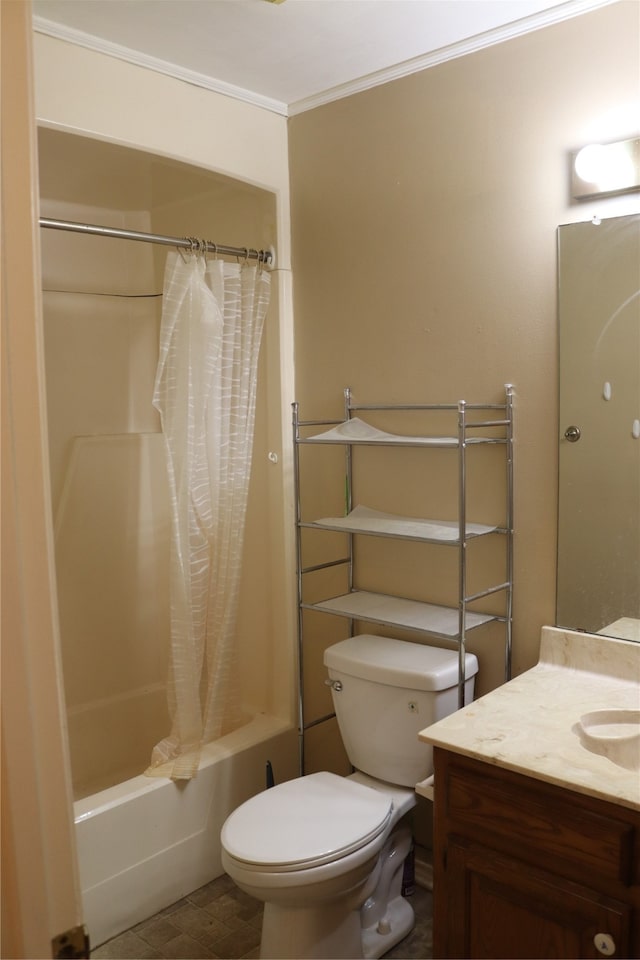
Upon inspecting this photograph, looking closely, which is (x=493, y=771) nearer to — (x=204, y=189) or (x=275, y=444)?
(x=275, y=444)

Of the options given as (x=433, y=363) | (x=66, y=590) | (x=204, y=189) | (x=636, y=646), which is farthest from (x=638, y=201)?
(x=66, y=590)

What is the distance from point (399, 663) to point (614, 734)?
2.10 ft

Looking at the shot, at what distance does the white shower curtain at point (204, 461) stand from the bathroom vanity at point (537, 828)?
3.14 feet

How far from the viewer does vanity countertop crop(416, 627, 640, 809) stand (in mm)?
1499

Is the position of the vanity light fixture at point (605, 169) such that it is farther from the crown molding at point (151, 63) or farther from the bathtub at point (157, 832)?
the bathtub at point (157, 832)

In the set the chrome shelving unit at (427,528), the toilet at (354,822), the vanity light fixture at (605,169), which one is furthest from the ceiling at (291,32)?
the toilet at (354,822)

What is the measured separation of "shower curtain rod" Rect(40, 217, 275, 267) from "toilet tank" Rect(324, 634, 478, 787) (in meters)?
1.29

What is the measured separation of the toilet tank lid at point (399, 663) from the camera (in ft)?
7.08

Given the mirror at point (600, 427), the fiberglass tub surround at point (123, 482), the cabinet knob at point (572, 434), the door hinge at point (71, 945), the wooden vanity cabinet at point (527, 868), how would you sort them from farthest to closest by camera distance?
the fiberglass tub surround at point (123, 482)
the cabinet knob at point (572, 434)
the mirror at point (600, 427)
the wooden vanity cabinet at point (527, 868)
the door hinge at point (71, 945)

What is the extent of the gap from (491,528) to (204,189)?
5.47 feet

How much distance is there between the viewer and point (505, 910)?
1631mm

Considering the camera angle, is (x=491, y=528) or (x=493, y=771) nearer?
(x=493, y=771)

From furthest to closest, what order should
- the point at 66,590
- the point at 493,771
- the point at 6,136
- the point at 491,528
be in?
the point at 66,590 → the point at 491,528 → the point at 493,771 → the point at 6,136

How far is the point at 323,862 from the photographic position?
184 centimetres
